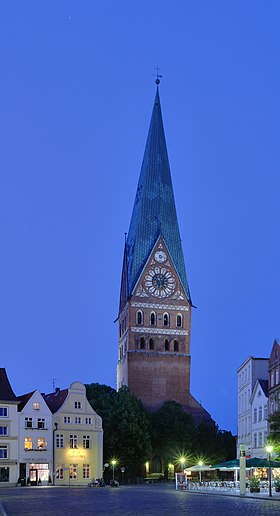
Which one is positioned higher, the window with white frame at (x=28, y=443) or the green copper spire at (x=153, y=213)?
the green copper spire at (x=153, y=213)

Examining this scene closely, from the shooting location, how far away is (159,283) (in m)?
122

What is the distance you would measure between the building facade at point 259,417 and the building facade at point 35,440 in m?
21.2

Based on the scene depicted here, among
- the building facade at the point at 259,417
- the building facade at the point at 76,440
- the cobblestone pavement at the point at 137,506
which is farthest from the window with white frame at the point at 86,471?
the cobblestone pavement at the point at 137,506

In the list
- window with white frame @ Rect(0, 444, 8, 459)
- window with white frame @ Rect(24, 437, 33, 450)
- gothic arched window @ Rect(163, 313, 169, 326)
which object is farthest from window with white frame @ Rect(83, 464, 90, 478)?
gothic arched window @ Rect(163, 313, 169, 326)

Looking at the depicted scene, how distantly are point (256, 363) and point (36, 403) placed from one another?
23390mm

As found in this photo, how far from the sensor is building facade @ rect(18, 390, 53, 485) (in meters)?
83.8

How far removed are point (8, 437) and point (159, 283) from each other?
45.1 metres

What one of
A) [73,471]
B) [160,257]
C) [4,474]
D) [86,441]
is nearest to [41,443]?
[73,471]

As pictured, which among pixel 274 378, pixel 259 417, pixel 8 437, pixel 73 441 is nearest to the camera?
pixel 274 378

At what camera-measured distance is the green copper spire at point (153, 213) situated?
122688mm

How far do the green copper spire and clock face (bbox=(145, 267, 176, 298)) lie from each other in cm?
183

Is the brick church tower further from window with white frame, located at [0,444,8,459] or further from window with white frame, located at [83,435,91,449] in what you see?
window with white frame, located at [0,444,8,459]

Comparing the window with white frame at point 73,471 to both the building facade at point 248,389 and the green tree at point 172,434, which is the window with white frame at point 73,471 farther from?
the building facade at point 248,389

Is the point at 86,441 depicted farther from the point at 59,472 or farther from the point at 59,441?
the point at 59,472
